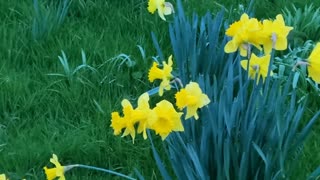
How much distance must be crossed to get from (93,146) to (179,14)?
2.04ft

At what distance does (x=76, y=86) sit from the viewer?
2947 mm

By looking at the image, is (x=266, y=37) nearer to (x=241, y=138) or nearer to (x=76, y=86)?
(x=241, y=138)

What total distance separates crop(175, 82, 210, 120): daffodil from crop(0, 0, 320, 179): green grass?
713 millimetres

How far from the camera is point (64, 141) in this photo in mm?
2645

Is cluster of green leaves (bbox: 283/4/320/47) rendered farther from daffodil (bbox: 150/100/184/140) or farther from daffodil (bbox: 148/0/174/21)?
daffodil (bbox: 150/100/184/140)

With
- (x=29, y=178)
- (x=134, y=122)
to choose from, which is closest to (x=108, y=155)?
(x=29, y=178)

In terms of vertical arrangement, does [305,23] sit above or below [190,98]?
below

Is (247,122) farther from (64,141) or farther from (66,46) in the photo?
(66,46)

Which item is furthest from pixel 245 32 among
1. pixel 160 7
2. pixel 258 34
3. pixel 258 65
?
pixel 160 7

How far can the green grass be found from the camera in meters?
2.59

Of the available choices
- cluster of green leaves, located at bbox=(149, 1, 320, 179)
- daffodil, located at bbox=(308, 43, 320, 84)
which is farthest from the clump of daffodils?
cluster of green leaves, located at bbox=(149, 1, 320, 179)

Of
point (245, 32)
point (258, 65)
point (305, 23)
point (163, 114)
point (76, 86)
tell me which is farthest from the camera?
point (305, 23)

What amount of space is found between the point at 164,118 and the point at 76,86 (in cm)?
126

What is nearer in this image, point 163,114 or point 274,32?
point 163,114
